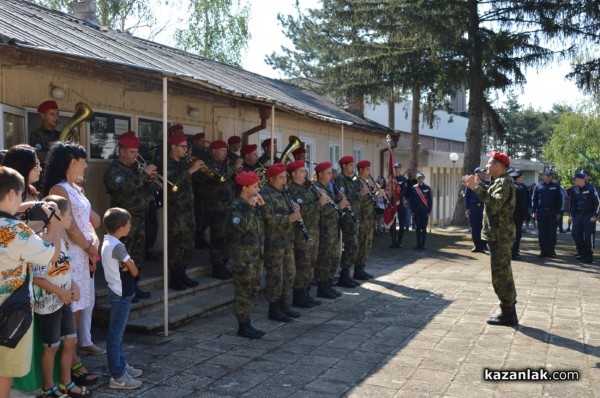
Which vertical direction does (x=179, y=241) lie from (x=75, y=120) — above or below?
below

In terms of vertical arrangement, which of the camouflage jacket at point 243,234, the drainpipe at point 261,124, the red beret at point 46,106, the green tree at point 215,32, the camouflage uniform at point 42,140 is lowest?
the camouflage jacket at point 243,234

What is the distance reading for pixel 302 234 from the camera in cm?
788

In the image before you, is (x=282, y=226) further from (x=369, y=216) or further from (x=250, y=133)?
(x=250, y=133)

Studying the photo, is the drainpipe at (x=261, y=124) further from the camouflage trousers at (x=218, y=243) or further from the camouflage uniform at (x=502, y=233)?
the camouflage uniform at (x=502, y=233)

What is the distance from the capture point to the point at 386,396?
16.1ft

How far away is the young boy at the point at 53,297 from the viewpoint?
425 centimetres

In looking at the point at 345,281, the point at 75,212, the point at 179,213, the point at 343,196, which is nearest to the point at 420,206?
the point at 345,281

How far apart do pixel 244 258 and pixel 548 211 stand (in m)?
9.38

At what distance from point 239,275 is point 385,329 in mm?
1900

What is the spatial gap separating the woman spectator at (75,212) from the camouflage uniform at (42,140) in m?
1.57

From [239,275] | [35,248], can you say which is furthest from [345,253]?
[35,248]

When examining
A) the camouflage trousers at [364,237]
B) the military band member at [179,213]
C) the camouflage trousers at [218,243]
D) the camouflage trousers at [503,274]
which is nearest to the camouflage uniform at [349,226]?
the camouflage trousers at [364,237]

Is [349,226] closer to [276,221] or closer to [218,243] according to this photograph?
[218,243]

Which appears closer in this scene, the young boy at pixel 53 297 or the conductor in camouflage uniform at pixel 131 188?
the young boy at pixel 53 297
